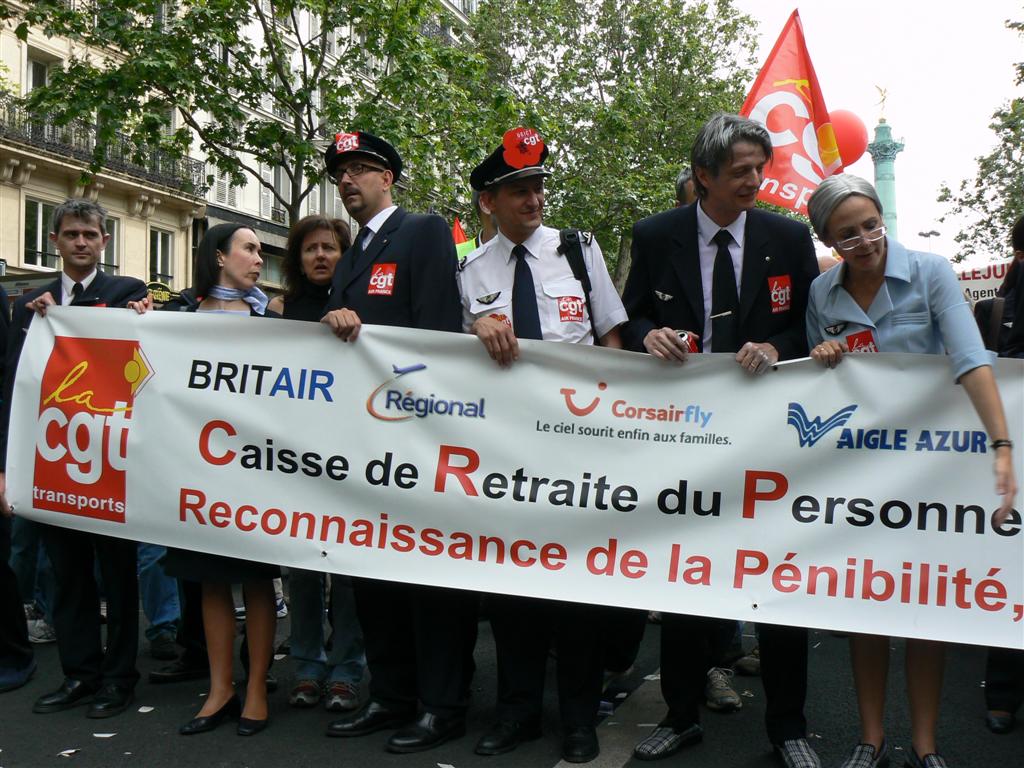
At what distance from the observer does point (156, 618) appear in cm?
553

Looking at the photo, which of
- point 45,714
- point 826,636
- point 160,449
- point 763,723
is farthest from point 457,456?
point 826,636

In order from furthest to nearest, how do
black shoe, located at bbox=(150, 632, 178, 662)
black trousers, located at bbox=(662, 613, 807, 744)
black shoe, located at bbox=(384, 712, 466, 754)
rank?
1. black shoe, located at bbox=(150, 632, 178, 662)
2. black shoe, located at bbox=(384, 712, 466, 754)
3. black trousers, located at bbox=(662, 613, 807, 744)

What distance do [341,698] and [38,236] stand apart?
25.8 meters

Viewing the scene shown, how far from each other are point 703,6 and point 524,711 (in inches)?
1146

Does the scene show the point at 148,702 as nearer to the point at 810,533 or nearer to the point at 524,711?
the point at 524,711

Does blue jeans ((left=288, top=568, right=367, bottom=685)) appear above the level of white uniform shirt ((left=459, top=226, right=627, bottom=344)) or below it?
below

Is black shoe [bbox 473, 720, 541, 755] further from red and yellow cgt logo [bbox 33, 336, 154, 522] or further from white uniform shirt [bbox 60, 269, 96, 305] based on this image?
white uniform shirt [bbox 60, 269, 96, 305]

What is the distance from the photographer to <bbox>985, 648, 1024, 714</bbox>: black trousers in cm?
430

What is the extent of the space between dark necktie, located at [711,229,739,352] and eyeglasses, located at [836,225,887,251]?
488mm

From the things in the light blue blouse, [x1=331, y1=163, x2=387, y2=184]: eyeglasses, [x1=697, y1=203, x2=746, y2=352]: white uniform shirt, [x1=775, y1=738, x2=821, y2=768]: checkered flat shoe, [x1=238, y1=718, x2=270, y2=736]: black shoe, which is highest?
[x1=331, y1=163, x2=387, y2=184]: eyeglasses

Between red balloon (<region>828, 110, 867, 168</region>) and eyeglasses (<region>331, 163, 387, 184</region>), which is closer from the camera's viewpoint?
eyeglasses (<region>331, 163, 387, 184</region>)

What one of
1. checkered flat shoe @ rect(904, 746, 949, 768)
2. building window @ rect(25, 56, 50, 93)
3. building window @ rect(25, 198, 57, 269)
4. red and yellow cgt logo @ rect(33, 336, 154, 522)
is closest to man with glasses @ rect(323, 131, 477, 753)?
red and yellow cgt logo @ rect(33, 336, 154, 522)

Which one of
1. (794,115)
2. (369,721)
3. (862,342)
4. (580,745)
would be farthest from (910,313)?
(794,115)

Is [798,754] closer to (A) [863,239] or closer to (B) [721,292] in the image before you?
(B) [721,292]
